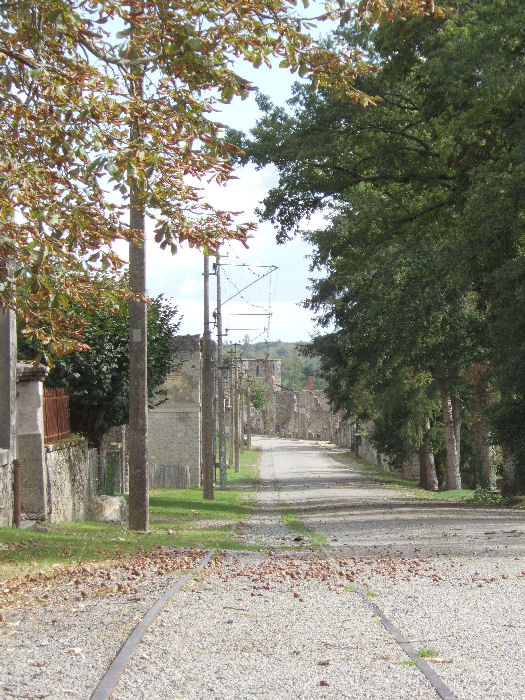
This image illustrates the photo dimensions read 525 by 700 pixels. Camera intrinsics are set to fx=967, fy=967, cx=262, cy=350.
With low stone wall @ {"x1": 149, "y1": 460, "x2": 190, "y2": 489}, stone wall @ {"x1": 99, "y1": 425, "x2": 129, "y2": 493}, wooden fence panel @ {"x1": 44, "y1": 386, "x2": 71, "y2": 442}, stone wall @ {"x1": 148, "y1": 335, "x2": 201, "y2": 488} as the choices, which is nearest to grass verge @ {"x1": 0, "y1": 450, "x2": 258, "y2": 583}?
wooden fence panel @ {"x1": 44, "y1": 386, "x2": 71, "y2": 442}

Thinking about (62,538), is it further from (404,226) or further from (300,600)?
(404,226)

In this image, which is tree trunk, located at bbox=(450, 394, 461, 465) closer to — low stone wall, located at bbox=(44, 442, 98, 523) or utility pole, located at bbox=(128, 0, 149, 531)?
low stone wall, located at bbox=(44, 442, 98, 523)

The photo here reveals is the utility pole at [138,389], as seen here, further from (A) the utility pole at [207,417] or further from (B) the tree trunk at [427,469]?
(B) the tree trunk at [427,469]

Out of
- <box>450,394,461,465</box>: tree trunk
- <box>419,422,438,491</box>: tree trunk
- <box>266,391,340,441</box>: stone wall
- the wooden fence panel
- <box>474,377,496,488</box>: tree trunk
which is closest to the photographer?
the wooden fence panel

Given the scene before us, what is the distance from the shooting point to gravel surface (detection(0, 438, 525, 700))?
20.3 feet

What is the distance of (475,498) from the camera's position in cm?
3097

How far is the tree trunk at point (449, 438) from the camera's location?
3731 cm

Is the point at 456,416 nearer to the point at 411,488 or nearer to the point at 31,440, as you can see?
the point at 411,488

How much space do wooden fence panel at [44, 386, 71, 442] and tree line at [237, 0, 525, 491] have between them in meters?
8.35

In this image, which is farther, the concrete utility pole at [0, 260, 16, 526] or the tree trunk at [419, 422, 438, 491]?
the tree trunk at [419, 422, 438, 491]

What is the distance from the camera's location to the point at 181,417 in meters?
47.4

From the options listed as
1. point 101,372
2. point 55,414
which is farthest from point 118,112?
point 101,372

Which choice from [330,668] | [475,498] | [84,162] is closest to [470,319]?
[475,498]

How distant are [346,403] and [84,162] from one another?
134ft
